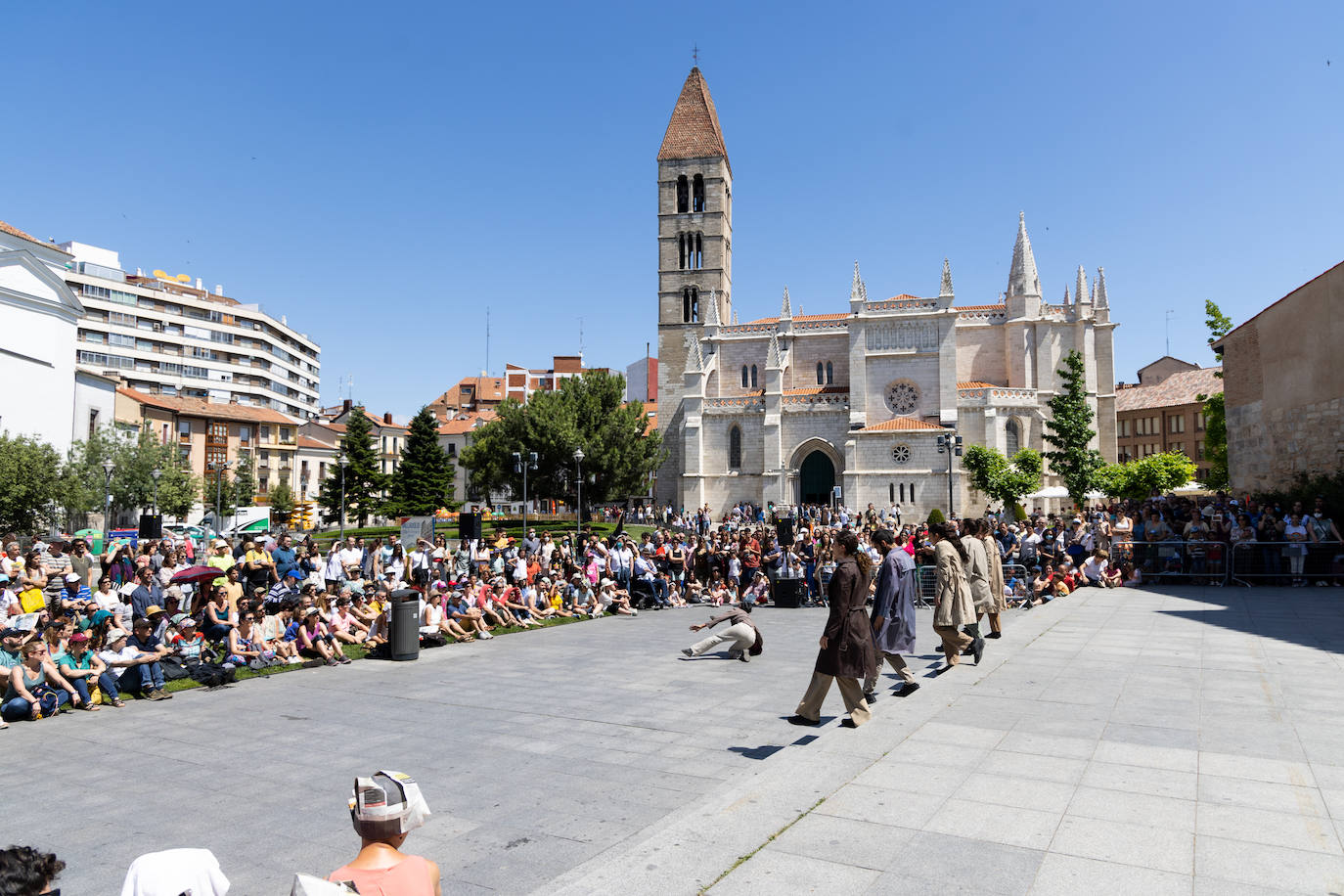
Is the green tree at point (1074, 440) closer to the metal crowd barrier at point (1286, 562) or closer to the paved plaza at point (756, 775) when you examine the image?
the metal crowd barrier at point (1286, 562)

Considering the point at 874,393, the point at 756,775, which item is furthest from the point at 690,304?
the point at 756,775

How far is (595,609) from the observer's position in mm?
16891

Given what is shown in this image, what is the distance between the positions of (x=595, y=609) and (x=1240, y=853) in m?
13.6

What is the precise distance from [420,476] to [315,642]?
43961mm

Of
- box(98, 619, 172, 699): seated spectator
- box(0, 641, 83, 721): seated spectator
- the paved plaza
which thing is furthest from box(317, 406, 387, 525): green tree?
the paved plaza

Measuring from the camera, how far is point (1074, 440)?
135 feet

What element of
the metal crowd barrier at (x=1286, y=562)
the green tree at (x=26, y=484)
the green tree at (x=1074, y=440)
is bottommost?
the metal crowd barrier at (x=1286, y=562)

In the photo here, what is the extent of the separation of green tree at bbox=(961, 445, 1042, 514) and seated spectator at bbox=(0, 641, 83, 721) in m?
38.8

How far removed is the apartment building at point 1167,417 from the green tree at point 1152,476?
2767 centimetres

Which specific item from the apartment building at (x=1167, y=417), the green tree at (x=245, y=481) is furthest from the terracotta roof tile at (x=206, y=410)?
the apartment building at (x=1167, y=417)

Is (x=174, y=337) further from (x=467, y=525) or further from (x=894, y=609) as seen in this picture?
(x=894, y=609)

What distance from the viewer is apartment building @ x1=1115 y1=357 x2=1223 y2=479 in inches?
2453

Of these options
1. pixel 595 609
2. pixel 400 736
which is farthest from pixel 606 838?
pixel 595 609

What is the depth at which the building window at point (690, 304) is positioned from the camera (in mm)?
60188
